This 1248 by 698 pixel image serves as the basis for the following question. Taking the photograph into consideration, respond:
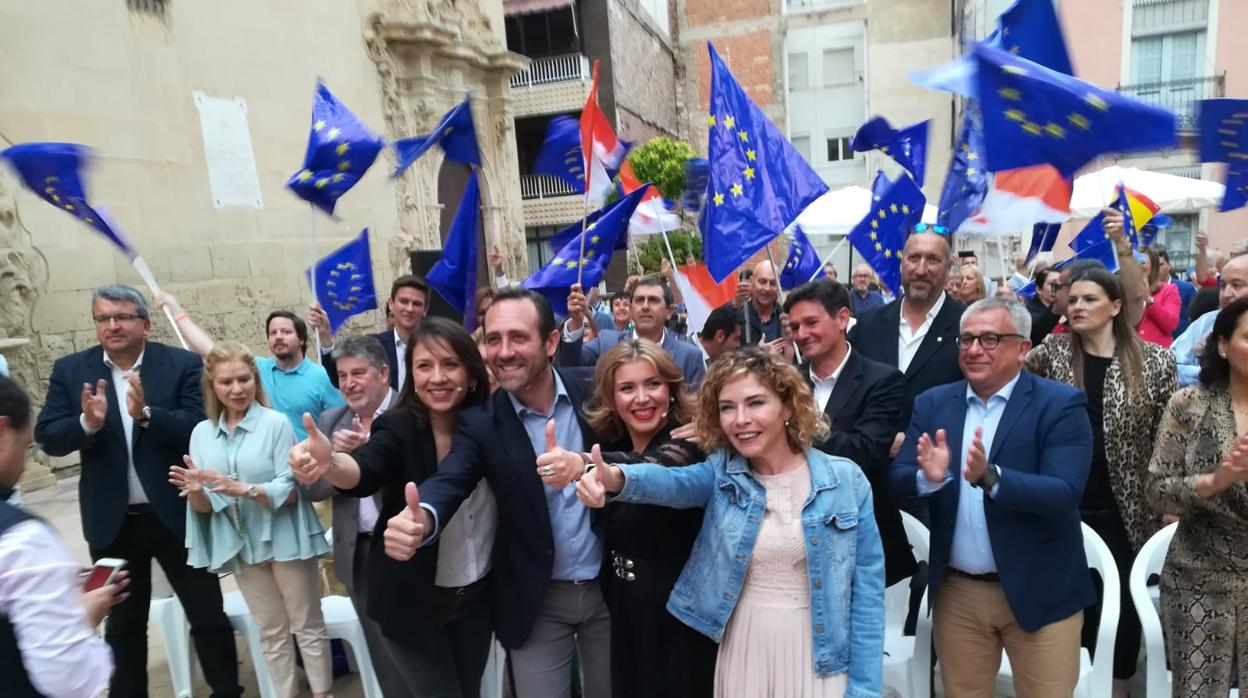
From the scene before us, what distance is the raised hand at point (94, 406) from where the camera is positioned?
301 cm

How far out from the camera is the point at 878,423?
271 cm

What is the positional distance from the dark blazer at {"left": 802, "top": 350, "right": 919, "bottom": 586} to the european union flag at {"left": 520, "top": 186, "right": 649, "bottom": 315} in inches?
88.8

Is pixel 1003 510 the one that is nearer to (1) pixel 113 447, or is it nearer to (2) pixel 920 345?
(2) pixel 920 345

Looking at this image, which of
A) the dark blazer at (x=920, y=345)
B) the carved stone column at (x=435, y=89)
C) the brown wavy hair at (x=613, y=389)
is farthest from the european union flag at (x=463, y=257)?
the carved stone column at (x=435, y=89)

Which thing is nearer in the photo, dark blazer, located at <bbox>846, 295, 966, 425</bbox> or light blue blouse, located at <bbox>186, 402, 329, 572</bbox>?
light blue blouse, located at <bbox>186, 402, 329, 572</bbox>

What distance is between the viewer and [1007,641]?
8.29 feet

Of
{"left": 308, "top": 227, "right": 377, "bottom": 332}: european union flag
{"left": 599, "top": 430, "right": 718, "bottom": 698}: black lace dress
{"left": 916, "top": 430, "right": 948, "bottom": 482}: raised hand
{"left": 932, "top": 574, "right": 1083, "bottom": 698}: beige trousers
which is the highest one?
{"left": 308, "top": 227, "right": 377, "bottom": 332}: european union flag

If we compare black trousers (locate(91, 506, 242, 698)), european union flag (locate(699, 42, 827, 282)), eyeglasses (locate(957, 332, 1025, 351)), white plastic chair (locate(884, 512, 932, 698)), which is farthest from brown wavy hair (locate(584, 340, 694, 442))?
black trousers (locate(91, 506, 242, 698))

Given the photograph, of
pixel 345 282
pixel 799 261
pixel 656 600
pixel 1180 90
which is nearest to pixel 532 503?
pixel 656 600

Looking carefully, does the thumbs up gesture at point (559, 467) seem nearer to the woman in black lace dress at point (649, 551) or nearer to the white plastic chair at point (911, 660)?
the woman in black lace dress at point (649, 551)

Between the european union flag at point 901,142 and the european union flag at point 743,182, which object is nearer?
the european union flag at point 743,182

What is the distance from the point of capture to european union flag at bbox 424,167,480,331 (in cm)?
423

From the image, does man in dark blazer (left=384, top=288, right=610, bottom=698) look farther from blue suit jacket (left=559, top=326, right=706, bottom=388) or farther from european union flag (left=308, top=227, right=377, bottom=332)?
european union flag (left=308, top=227, right=377, bottom=332)

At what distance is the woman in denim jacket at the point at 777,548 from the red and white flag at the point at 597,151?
345 cm
